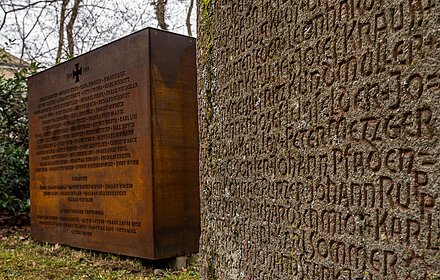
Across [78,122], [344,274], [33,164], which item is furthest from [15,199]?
[344,274]

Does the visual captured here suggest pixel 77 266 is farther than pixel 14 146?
No

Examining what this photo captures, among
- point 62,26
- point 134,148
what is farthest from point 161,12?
point 134,148

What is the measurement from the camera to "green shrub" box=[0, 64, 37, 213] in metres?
7.32

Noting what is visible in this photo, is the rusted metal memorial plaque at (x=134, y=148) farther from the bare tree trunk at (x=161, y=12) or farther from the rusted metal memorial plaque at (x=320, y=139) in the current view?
the bare tree trunk at (x=161, y=12)

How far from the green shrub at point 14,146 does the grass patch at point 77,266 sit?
2274 millimetres

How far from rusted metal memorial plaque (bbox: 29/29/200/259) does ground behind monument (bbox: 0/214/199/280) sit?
0.11 meters

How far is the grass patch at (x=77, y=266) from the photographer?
3.93 meters

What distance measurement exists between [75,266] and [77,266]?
24mm

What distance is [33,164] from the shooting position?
587cm

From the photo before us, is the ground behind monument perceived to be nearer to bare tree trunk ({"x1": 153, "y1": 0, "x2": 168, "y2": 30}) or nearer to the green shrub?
the green shrub

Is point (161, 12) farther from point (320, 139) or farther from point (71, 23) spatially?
point (320, 139)

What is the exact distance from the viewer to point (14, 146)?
7.62 m

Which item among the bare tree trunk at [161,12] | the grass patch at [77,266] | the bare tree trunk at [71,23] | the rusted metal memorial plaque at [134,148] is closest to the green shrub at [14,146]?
the grass patch at [77,266]

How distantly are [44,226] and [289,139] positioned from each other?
4.34 metres
